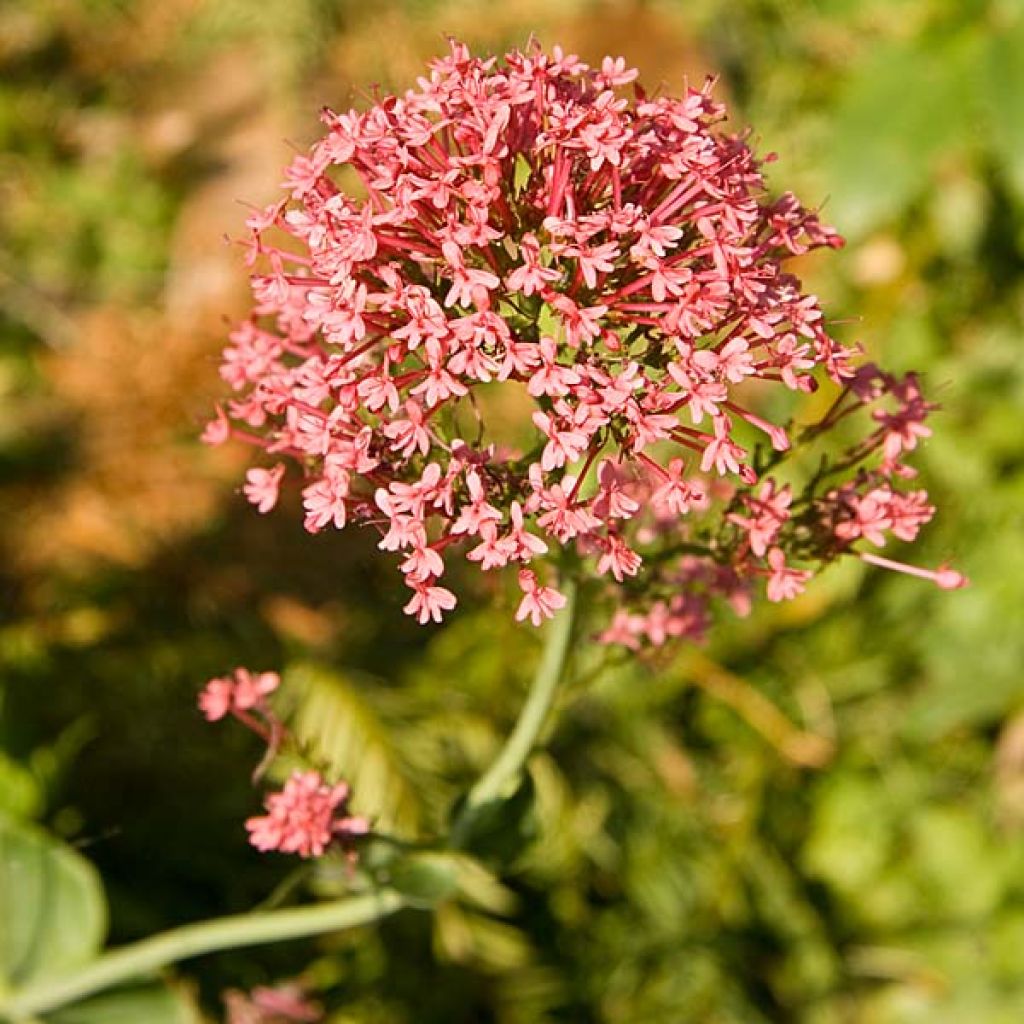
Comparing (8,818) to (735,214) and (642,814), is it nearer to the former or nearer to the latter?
(642,814)

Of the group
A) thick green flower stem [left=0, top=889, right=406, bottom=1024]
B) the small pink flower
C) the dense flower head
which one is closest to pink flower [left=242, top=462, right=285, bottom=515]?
the dense flower head

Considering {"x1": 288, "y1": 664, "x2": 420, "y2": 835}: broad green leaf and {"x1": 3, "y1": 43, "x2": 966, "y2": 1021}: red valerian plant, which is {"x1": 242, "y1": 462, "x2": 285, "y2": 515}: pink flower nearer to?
{"x1": 3, "y1": 43, "x2": 966, "y2": 1021}: red valerian plant

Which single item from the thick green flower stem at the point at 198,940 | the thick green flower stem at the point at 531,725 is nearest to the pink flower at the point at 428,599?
the thick green flower stem at the point at 531,725

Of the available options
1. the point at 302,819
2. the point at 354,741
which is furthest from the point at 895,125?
the point at 302,819

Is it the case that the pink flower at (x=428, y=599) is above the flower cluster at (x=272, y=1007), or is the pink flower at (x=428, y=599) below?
above

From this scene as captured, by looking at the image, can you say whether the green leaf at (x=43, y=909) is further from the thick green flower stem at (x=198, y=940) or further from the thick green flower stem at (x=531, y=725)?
the thick green flower stem at (x=531, y=725)

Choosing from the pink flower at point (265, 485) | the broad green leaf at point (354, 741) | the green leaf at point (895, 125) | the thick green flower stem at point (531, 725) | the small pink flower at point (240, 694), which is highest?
the green leaf at point (895, 125)

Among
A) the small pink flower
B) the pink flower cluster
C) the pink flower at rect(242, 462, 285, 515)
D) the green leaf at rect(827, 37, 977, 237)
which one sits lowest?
the pink flower cluster
